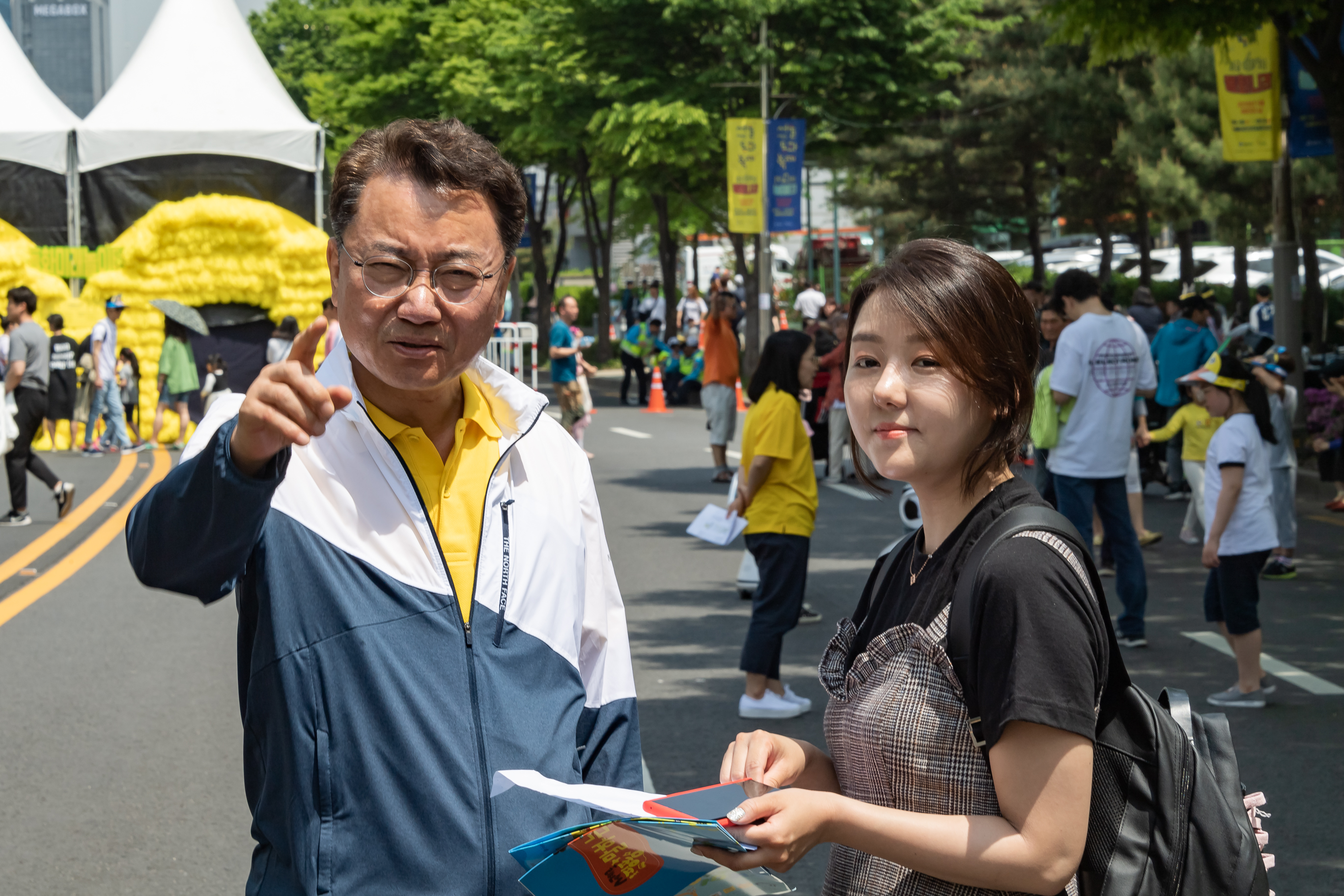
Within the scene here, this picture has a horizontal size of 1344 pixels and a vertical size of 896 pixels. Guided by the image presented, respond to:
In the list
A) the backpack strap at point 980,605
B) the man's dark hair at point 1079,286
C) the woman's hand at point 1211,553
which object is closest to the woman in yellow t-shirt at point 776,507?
the woman's hand at point 1211,553

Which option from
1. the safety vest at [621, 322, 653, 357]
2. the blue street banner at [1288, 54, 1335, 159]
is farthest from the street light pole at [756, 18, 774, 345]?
the blue street banner at [1288, 54, 1335, 159]

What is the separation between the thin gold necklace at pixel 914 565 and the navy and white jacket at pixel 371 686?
56 centimetres

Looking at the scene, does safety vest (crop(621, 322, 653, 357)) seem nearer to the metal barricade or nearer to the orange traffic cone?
the orange traffic cone

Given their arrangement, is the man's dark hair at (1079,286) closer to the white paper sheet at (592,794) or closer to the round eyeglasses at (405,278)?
the round eyeglasses at (405,278)

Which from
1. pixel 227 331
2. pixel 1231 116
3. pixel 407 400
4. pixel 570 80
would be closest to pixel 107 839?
pixel 407 400

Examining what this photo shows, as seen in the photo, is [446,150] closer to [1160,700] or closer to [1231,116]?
[1160,700]

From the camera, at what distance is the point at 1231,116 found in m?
15.2

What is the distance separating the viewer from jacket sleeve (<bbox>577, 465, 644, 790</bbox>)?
2281mm

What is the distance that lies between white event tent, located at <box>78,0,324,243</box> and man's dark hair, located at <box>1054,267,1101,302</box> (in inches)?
610

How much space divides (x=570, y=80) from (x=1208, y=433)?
68.5ft

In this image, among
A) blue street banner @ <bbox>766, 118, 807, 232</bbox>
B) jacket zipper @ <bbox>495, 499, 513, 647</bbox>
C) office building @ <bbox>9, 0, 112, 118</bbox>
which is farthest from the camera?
office building @ <bbox>9, 0, 112, 118</bbox>

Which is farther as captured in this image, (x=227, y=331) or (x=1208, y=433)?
(x=227, y=331)

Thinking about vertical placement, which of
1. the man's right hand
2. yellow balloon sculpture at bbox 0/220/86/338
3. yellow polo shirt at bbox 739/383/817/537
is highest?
yellow balloon sculpture at bbox 0/220/86/338

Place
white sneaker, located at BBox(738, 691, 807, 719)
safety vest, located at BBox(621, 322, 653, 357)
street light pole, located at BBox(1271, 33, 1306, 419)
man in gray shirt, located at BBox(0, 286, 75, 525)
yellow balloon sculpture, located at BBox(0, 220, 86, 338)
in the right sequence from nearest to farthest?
white sneaker, located at BBox(738, 691, 807, 719), man in gray shirt, located at BBox(0, 286, 75, 525), street light pole, located at BBox(1271, 33, 1306, 419), yellow balloon sculpture, located at BBox(0, 220, 86, 338), safety vest, located at BBox(621, 322, 653, 357)
